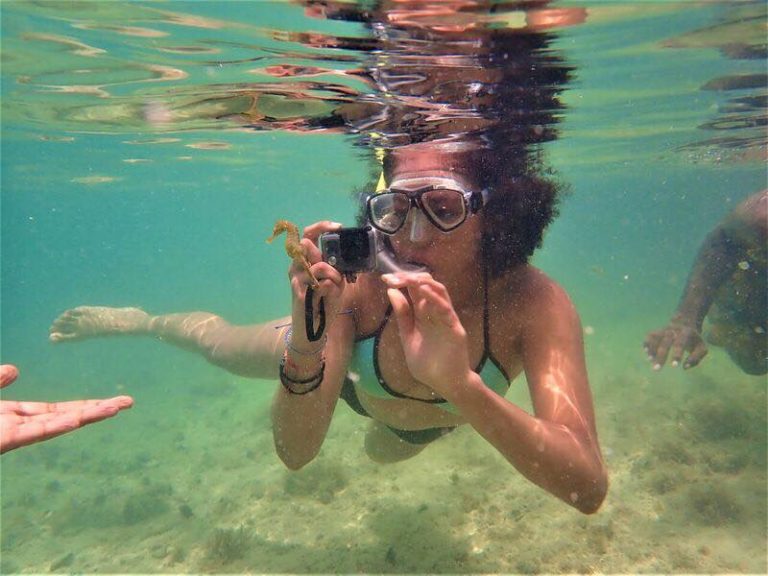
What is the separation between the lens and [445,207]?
4047mm

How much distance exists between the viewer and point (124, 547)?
846 centimetres

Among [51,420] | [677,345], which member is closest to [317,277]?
[51,420]

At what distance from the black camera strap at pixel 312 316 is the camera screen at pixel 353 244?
35 centimetres

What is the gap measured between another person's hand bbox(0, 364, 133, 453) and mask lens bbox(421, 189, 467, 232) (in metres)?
2.57

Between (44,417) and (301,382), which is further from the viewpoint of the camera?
(301,382)

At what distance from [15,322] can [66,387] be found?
76463 mm

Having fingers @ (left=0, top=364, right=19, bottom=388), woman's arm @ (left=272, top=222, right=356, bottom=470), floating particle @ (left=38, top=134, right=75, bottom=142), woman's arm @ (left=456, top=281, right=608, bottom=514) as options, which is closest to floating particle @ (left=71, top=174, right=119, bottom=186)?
floating particle @ (left=38, top=134, right=75, bottom=142)

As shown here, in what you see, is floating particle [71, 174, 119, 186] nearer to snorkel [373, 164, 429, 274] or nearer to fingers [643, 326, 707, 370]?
snorkel [373, 164, 429, 274]

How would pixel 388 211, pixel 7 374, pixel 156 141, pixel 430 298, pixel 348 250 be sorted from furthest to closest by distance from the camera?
pixel 156 141 < pixel 388 211 < pixel 348 250 < pixel 7 374 < pixel 430 298

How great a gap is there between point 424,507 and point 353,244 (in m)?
5.53

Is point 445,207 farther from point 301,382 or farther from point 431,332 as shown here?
point 301,382

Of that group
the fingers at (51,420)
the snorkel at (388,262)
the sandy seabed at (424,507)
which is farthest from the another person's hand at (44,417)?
the sandy seabed at (424,507)

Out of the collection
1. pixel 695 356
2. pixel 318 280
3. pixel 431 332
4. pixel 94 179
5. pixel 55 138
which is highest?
pixel 55 138

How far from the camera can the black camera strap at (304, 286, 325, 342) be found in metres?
3.25
